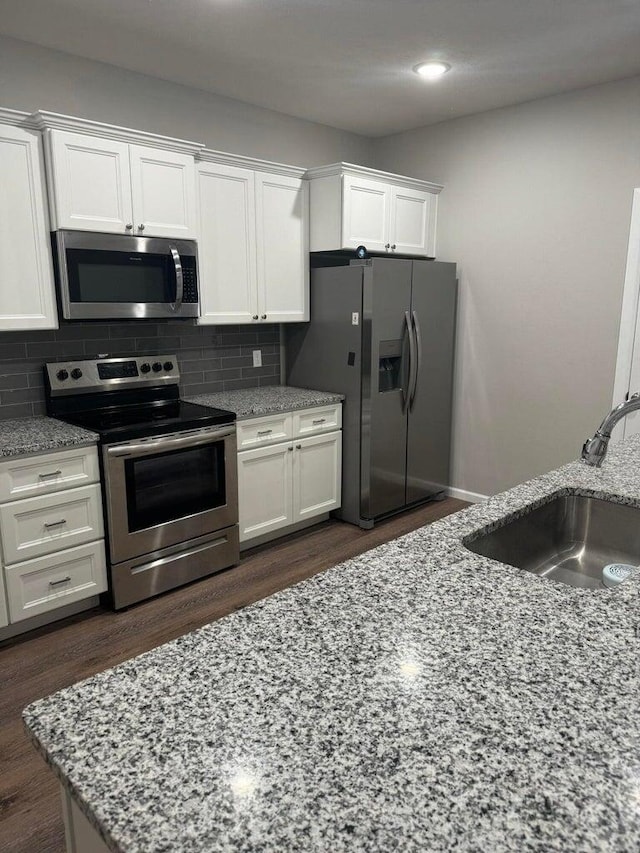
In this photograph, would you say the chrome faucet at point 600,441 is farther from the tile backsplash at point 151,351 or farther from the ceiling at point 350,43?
the tile backsplash at point 151,351

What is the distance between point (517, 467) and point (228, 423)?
208 centimetres

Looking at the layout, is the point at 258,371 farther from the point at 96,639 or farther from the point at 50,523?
the point at 96,639

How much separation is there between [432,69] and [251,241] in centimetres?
133

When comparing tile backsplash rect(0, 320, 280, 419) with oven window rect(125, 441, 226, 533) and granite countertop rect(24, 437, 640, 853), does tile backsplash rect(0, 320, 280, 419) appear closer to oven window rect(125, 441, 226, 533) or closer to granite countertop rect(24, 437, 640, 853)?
oven window rect(125, 441, 226, 533)

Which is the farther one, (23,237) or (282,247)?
(282,247)

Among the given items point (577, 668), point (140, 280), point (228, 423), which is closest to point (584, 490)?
point (577, 668)

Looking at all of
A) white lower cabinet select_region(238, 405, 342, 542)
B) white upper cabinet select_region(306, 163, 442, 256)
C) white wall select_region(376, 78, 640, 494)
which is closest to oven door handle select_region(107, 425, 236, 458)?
white lower cabinet select_region(238, 405, 342, 542)

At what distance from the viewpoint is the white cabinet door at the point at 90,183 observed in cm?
275

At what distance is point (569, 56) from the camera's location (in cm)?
306

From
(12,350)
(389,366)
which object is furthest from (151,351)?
(389,366)

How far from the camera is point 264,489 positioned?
360cm

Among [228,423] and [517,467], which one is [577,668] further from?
[517,467]

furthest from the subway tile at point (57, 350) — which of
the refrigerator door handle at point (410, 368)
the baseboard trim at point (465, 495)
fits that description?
the baseboard trim at point (465, 495)

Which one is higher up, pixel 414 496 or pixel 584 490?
pixel 584 490
